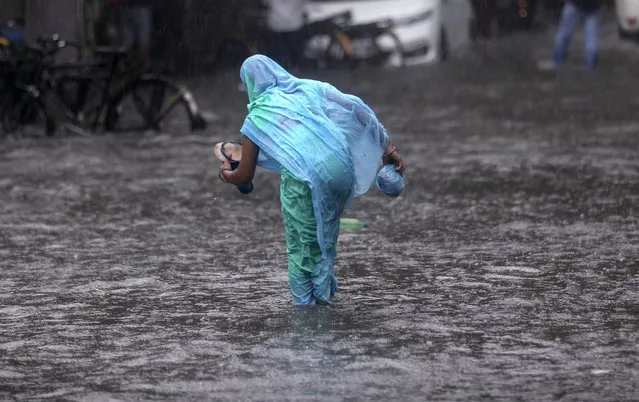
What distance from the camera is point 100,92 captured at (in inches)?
671

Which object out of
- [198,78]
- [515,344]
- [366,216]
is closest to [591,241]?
[366,216]

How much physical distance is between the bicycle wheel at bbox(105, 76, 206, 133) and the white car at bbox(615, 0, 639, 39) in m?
14.0

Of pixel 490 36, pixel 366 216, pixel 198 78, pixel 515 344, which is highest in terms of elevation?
pixel 515 344

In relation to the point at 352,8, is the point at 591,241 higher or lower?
higher

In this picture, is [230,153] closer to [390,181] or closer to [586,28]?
[390,181]

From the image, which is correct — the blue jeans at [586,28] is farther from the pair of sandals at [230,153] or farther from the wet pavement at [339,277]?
the pair of sandals at [230,153]

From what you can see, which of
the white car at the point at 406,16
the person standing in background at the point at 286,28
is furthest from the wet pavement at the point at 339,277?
the white car at the point at 406,16

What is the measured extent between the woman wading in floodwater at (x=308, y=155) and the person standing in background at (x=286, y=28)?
1575cm

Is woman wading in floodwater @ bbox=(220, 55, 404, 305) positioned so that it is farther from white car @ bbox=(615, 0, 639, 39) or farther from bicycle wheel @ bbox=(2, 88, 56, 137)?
white car @ bbox=(615, 0, 639, 39)

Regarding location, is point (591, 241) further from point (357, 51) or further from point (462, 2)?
point (462, 2)

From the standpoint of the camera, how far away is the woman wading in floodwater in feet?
25.2

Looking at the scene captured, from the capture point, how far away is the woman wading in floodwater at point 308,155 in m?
7.68

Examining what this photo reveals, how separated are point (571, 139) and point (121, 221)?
6.07 m

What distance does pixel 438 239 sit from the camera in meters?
9.92
